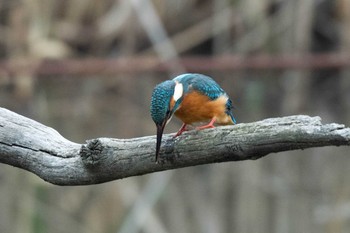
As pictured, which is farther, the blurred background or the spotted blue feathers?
the blurred background

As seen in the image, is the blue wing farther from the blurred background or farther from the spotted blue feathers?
the blurred background

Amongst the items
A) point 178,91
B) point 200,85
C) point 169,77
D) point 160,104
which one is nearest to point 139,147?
point 160,104

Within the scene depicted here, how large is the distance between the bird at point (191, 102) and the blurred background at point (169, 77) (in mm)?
2195

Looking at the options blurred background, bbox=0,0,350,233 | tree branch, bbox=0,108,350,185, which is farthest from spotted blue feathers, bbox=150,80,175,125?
blurred background, bbox=0,0,350,233

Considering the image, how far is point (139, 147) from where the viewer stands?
221 cm

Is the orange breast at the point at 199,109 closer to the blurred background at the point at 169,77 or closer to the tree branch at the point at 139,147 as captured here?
the tree branch at the point at 139,147

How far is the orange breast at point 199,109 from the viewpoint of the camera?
2.62 metres

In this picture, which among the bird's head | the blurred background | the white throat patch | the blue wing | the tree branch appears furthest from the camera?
the blurred background

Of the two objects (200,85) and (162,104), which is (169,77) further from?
(162,104)

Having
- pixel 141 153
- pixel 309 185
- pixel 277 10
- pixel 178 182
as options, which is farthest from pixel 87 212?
pixel 141 153

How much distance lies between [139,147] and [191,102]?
449 millimetres

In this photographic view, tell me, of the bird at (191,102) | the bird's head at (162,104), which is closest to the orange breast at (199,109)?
the bird at (191,102)

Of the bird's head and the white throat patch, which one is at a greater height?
the white throat patch

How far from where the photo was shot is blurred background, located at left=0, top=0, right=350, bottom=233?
16.2ft
